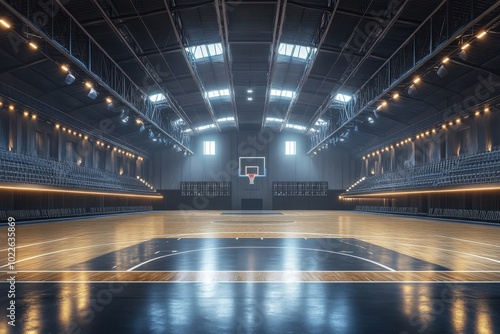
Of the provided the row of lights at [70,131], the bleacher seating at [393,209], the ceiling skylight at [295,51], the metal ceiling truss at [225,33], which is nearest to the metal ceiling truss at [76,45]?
the metal ceiling truss at [225,33]

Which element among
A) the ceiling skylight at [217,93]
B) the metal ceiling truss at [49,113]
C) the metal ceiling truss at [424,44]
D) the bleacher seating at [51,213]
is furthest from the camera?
the ceiling skylight at [217,93]

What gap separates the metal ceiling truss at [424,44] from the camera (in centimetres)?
1568

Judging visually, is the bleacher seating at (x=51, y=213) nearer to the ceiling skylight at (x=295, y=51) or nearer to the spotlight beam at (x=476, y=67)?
the ceiling skylight at (x=295, y=51)

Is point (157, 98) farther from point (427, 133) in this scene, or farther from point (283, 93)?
point (427, 133)

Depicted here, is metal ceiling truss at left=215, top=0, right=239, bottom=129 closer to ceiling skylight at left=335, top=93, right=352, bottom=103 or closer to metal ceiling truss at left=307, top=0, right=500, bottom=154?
metal ceiling truss at left=307, top=0, right=500, bottom=154

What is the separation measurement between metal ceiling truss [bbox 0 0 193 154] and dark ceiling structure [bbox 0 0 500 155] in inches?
2.5

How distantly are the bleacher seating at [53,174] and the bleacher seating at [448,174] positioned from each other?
941 inches

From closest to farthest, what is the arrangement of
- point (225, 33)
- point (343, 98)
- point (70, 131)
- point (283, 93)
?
point (225, 33) < point (70, 131) < point (343, 98) < point (283, 93)

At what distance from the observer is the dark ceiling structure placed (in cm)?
1783

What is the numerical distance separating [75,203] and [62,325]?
30830 millimetres

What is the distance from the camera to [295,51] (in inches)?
1083

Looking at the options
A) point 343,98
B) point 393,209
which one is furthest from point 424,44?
point 393,209

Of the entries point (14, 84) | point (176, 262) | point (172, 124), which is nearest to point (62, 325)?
point (176, 262)

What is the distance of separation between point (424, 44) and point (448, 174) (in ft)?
39.8
